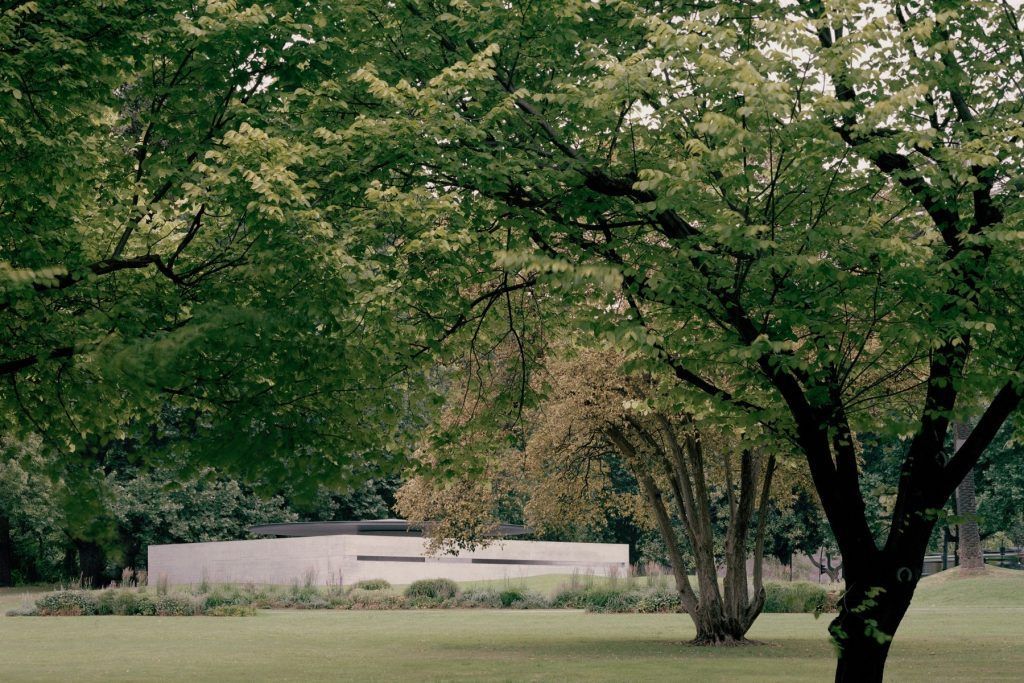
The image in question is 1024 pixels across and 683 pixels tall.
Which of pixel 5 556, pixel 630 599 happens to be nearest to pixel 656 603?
pixel 630 599

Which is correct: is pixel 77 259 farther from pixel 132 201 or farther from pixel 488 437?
pixel 488 437

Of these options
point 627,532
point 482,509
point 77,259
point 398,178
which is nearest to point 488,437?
point 398,178

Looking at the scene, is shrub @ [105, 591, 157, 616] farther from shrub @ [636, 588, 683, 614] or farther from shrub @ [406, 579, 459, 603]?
shrub @ [636, 588, 683, 614]

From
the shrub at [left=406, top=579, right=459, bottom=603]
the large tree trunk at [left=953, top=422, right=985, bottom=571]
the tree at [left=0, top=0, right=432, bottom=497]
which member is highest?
the tree at [left=0, top=0, right=432, bottom=497]

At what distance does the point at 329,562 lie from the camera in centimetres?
5012

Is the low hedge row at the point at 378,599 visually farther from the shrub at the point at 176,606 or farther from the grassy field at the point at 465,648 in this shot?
the grassy field at the point at 465,648

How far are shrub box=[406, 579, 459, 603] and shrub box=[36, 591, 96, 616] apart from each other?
38.3ft

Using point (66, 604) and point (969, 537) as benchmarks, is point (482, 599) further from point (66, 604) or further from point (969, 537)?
point (969, 537)

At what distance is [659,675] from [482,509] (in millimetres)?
8557

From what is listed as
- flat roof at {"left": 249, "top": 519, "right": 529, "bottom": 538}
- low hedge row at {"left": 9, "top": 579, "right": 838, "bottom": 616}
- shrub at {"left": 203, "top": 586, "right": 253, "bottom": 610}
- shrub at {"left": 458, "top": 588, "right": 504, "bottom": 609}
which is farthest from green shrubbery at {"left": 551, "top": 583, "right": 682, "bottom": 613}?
flat roof at {"left": 249, "top": 519, "right": 529, "bottom": 538}

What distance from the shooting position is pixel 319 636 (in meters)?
28.4

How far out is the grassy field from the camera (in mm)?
18906

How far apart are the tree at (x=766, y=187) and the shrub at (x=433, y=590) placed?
3288 centimetres

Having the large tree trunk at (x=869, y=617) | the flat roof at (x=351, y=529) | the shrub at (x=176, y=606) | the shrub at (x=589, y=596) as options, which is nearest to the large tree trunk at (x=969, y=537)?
the shrub at (x=589, y=596)
